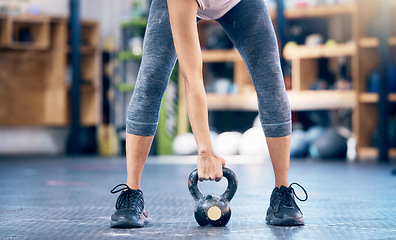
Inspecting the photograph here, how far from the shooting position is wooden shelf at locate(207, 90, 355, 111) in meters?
6.41

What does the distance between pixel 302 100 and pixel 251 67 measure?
501 cm

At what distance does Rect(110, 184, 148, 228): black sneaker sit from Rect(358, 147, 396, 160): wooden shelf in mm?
4573

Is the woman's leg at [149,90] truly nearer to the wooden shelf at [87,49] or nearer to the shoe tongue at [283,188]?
the shoe tongue at [283,188]

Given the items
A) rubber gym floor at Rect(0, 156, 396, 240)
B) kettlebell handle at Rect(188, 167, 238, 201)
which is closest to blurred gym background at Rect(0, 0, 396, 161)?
rubber gym floor at Rect(0, 156, 396, 240)

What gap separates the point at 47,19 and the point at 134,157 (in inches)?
240

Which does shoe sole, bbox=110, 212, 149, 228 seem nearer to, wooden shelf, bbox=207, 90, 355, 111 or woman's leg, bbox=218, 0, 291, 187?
woman's leg, bbox=218, 0, 291, 187

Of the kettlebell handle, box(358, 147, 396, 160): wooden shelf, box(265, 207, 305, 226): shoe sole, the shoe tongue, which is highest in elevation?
the kettlebell handle

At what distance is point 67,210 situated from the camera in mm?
2066

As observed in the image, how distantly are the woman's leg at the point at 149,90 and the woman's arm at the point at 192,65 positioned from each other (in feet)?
0.53

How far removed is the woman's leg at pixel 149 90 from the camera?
1.74 m

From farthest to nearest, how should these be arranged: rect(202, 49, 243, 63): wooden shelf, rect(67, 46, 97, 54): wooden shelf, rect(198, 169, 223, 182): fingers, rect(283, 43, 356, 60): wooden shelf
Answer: rect(67, 46, 97, 54): wooden shelf < rect(202, 49, 243, 63): wooden shelf < rect(283, 43, 356, 60): wooden shelf < rect(198, 169, 223, 182): fingers

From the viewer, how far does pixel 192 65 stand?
1574 mm

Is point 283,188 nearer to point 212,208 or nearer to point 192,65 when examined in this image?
point 212,208

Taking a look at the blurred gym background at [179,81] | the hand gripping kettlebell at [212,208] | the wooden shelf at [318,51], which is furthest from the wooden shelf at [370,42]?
the hand gripping kettlebell at [212,208]
